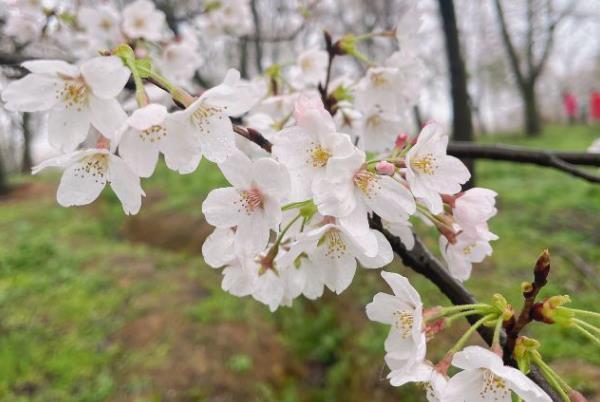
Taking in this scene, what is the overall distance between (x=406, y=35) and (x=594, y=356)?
92.5 inches

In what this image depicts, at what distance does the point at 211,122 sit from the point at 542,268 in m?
0.49

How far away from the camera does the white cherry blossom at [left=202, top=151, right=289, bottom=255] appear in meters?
0.68

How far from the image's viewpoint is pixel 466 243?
82 centimetres

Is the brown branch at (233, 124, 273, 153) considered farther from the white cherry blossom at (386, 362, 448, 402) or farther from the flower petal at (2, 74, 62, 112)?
the white cherry blossom at (386, 362, 448, 402)

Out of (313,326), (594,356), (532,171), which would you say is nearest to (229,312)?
(313,326)

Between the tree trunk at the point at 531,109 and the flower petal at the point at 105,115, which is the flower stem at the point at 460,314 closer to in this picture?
the flower petal at the point at 105,115

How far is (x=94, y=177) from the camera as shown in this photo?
0.77 meters

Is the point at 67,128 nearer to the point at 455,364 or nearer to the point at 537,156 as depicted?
the point at 455,364

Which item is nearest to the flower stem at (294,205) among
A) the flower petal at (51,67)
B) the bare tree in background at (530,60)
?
the flower petal at (51,67)

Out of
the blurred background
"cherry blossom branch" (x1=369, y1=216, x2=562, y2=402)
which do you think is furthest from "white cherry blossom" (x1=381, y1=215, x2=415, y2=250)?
the blurred background

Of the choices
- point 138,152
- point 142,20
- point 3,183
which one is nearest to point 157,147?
point 138,152

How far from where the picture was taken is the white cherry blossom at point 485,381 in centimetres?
58

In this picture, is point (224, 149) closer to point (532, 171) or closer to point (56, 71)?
point (56, 71)

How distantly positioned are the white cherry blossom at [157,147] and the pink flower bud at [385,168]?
26 cm
